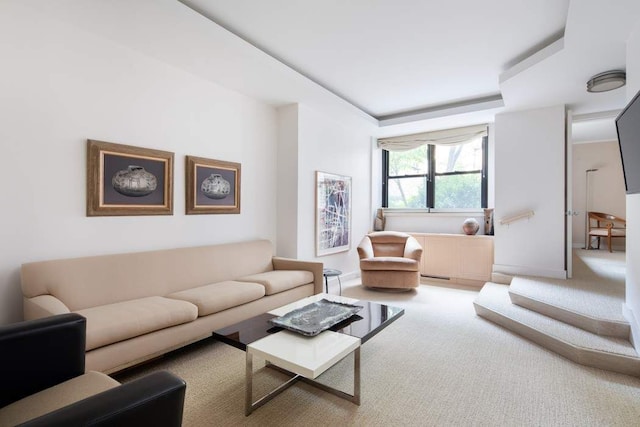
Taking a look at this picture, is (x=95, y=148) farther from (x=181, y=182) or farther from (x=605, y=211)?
(x=605, y=211)

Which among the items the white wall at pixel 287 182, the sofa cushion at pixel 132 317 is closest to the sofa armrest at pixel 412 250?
the white wall at pixel 287 182

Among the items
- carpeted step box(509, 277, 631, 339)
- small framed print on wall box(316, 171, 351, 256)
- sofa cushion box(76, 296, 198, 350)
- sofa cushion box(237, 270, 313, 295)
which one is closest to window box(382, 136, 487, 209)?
small framed print on wall box(316, 171, 351, 256)

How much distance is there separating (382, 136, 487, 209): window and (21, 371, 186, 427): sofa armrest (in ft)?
18.6

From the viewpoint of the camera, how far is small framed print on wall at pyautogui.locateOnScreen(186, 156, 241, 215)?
345 centimetres

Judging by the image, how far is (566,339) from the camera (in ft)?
8.73

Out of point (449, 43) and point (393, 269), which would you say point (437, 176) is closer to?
point (393, 269)

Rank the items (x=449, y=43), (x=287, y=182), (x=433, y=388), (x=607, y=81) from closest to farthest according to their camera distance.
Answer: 1. (x=433, y=388)
2. (x=449, y=43)
3. (x=607, y=81)
4. (x=287, y=182)

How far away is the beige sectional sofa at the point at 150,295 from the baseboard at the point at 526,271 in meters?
3.10

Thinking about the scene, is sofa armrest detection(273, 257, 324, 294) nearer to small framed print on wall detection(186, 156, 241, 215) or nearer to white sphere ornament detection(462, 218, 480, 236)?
small framed print on wall detection(186, 156, 241, 215)

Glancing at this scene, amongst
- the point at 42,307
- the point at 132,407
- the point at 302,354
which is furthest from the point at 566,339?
the point at 42,307

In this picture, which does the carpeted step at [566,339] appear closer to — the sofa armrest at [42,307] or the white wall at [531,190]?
the white wall at [531,190]

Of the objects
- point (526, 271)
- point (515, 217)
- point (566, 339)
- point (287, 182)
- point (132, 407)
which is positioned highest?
point (287, 182)

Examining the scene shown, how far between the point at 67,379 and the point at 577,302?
4171mm

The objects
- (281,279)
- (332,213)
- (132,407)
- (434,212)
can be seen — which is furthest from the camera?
(434,212)
